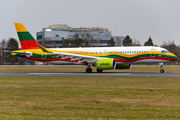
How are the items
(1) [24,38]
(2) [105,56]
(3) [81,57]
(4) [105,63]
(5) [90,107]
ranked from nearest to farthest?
(5) [90,107] < (4) [105,63] < (3) [81,57] < (2) [105,56] < (1) [24,38]

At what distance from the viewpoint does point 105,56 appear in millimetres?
37219

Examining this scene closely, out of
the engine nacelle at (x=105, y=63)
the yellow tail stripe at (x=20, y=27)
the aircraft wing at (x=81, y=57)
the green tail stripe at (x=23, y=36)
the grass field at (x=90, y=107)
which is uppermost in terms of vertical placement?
the yellow tail stripe at (x=20, y=27)

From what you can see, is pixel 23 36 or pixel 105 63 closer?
pixel 105 63

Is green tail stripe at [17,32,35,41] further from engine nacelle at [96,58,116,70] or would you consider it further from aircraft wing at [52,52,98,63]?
engine nacelle at [96,58,116,70]

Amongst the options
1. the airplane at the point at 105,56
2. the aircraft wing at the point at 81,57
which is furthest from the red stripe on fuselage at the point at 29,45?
the aircraft wing at the point at 81,57

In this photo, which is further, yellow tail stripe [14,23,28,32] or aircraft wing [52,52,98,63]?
yellow tail stripe [14,23,28,32]

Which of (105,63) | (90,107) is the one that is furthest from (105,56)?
(90,107)

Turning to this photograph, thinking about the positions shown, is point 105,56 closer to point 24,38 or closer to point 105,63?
point 105,63

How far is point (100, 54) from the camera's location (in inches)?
1479

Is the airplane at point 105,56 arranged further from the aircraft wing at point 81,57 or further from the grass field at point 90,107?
the grass field at point 90,107

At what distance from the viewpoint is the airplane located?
36.0m

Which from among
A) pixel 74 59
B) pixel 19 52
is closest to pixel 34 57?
pixel 19 52

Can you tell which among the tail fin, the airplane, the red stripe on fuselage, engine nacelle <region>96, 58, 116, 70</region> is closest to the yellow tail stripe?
the tail fin

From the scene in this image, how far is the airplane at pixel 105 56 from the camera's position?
3597cm
